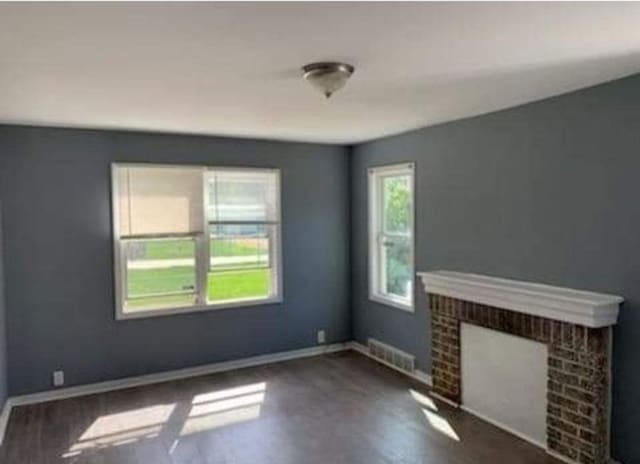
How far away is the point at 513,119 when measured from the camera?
3795 mm

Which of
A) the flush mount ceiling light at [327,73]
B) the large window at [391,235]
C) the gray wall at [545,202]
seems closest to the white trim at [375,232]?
the large window at [391,235]

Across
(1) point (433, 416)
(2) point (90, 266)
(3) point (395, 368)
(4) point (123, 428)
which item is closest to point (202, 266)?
(2) point (90, 266)

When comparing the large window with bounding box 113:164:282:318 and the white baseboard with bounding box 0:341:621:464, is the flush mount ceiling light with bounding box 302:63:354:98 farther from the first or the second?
the white baseboard with bounding box 0:341:621:464

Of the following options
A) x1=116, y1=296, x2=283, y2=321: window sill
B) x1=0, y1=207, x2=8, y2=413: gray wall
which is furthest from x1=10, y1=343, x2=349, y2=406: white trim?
x1=116, y1=296, x2=283, y2=321: window sill

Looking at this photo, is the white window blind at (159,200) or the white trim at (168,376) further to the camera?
the white window blind at (159,200)

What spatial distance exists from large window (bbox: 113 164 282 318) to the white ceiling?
100 centimetres

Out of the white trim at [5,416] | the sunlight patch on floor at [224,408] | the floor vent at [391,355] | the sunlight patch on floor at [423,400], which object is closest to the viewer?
the white trim at [5,416]

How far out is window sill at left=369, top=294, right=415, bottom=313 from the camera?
5014 mm

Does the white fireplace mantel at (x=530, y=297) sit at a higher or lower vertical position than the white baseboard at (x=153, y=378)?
higher

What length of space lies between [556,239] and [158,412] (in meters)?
3.28

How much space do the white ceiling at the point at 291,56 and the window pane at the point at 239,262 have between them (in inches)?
62.2

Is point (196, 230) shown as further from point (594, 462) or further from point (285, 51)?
point (594, 462)

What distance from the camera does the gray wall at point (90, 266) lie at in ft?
14.1

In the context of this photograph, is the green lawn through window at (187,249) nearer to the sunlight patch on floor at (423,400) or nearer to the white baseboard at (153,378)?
the white baseboard at (153,378)
